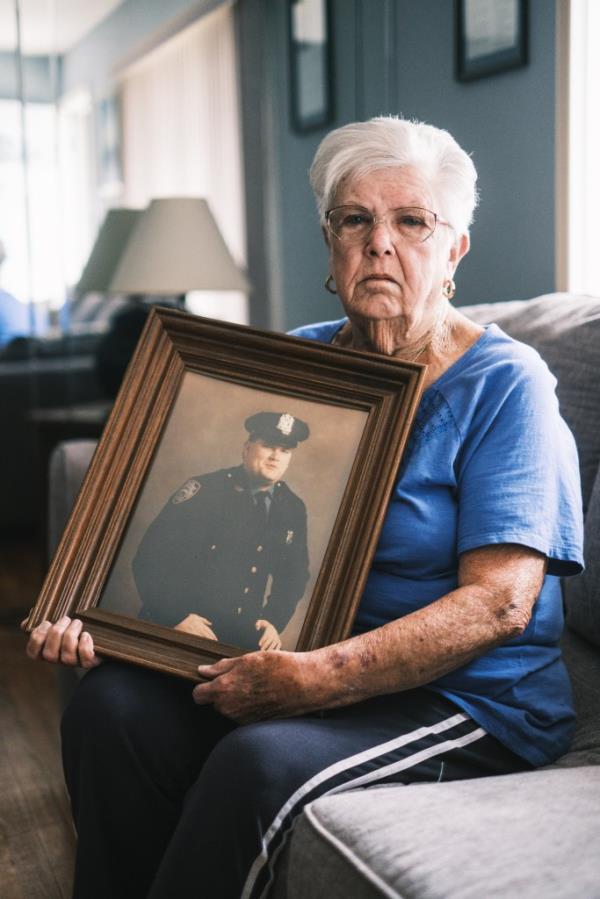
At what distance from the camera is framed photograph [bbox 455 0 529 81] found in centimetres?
214

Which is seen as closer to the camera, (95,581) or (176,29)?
(95,581)

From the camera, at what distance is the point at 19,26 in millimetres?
3602

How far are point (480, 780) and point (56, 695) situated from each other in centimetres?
173

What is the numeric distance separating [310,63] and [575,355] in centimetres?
179

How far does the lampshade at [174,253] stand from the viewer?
2.77 m

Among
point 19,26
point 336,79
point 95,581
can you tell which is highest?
point 19,26

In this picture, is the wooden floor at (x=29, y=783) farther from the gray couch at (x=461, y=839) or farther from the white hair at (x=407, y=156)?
the white hair at (x=407, y=156)

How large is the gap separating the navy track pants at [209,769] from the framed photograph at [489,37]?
59.6 inches

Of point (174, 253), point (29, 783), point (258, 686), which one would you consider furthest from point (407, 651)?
point (174, 253)

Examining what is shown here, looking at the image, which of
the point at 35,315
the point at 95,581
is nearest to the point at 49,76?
the point at 35,315

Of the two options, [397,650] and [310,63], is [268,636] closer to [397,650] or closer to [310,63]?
[397,650]

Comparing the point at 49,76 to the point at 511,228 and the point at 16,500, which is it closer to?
the point at 16,500

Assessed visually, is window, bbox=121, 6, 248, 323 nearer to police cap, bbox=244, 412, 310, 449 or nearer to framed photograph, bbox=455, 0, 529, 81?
framed photograph, bbox=455, 0, 529, 81

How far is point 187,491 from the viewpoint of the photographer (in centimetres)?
137
